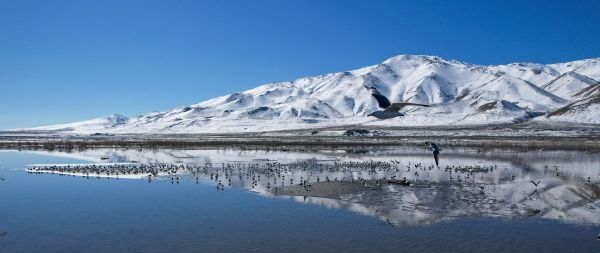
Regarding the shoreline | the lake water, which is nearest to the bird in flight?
the lake water

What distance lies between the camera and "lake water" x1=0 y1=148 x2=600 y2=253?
1919 centimetres

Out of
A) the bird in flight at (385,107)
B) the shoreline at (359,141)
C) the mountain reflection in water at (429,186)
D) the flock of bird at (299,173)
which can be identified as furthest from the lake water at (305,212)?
the shoreline at (359,141)

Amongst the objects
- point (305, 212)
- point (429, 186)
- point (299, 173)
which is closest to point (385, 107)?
point (305, 212)

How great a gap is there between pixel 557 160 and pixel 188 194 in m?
40.6

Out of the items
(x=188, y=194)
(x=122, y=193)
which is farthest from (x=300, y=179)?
(x=122, y=193)

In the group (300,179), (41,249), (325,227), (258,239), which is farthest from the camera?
(300,179)

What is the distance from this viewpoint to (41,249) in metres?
18.3

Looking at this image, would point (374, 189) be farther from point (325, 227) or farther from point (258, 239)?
point (258, 239)

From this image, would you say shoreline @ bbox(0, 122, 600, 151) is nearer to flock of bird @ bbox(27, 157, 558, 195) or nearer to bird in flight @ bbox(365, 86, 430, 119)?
flock of bird @ bbox(27, 157, 558, 195)

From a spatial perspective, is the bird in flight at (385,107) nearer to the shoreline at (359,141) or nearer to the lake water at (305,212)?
the lake water at (305,212)

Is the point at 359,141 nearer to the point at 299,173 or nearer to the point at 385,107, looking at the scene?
the point at 299,173

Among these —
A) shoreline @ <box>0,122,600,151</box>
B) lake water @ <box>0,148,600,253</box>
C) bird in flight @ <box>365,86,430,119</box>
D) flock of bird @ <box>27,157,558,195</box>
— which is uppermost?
bird in flight @ <box>365,86,430,119</box>

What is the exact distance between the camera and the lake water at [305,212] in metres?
19.2

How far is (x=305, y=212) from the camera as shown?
25109 mm
